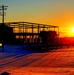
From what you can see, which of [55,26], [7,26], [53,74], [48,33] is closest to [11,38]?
[7,26]

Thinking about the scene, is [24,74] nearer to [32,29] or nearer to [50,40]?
[50,40]

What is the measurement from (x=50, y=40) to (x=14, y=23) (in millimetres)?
19447

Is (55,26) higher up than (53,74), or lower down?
higher up

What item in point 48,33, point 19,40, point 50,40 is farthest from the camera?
point 19,40

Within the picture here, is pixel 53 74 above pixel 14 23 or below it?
below

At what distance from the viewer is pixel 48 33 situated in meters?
82.9

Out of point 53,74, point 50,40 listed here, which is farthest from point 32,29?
point 53,74

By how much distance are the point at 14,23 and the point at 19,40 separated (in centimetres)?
811

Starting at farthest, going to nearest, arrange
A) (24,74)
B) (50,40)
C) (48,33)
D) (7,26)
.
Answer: (7,26)
(50,40)
(48,33)
(24,74)

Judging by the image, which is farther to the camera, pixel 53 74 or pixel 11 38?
pixel 11 38

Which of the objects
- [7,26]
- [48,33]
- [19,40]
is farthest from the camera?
[19,40]

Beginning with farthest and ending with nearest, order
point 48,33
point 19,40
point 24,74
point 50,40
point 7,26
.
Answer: point 19,40, point 7,26, point 50,40, point 48,33, point 24,74

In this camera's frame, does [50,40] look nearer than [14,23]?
Yes

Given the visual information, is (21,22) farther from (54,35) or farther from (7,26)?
(54,35)
